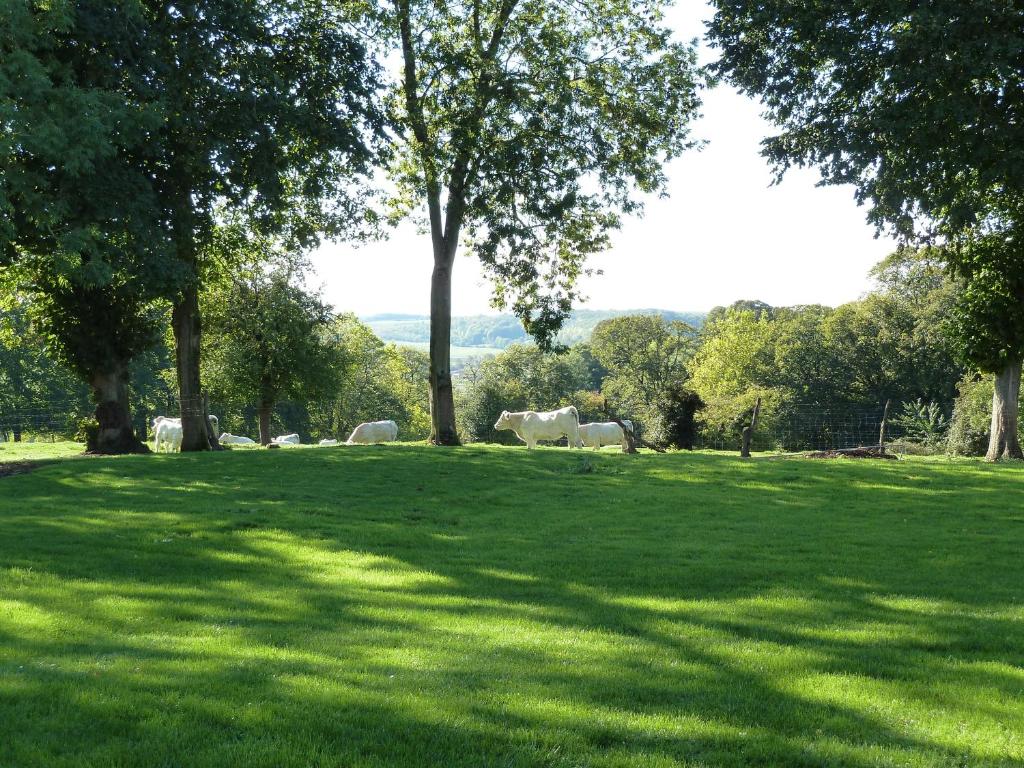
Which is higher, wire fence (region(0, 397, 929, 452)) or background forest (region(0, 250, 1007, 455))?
background forest (region(0, 250, 1007, 455))

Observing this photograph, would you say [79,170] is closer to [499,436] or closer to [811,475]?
[811,475]

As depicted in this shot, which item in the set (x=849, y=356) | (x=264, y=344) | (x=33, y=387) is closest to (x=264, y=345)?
(x=264, y=344)

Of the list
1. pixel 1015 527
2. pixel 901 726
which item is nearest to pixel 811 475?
pixel 1015 527

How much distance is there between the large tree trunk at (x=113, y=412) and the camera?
29.2 meters

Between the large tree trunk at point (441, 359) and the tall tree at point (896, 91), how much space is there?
41.9 feet

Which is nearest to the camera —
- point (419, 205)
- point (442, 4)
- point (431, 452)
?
point (431, 452)

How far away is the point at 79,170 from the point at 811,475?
708 inches

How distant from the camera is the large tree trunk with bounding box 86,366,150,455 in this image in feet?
96.0

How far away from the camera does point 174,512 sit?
15.9 meters

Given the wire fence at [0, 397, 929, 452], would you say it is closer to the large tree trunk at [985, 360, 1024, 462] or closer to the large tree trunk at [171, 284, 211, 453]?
the large tree trunk at [171, 284, 211, 453]

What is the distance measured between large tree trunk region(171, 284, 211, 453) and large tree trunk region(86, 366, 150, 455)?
80.6 inches

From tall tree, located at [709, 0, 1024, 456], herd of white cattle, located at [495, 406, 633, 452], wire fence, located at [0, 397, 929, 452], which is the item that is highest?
tall tree, located at [709, 0, 1024, 456]

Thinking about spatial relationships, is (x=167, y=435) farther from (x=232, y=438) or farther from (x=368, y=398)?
(x=368, y=398)

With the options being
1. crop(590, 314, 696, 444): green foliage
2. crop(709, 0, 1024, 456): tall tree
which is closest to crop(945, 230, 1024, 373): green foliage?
crop(709, 0, 1024, 456): tall tree
